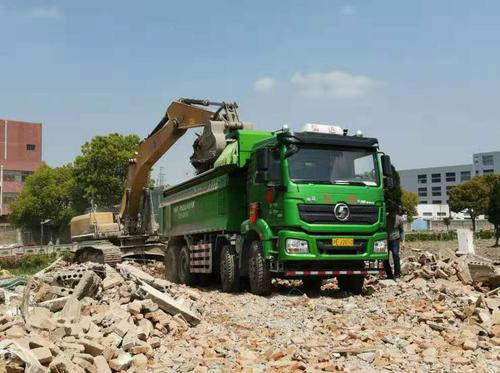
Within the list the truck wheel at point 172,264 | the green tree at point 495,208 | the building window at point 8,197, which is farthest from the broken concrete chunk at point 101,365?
the building window at point 8,197

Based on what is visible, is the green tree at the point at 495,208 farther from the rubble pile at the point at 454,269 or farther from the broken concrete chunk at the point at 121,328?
the broken concrete chunk at the point at 121,328

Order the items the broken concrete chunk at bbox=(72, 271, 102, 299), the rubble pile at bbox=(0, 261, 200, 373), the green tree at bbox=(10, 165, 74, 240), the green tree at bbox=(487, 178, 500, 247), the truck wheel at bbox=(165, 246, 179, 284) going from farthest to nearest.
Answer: the green tree at bbox=(10, 165, 74, 240) < the green tree at bbox=(487, 178, 500, 247) < the truck wheel at bbox=(165, 246, 179, 284) < the broken concrete chunk at bbox=(72, 271, 102, 299) < the rubble pile at bbox=(0, 261, 200, 373)

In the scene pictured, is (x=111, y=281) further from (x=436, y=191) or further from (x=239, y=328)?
(x=436, y=191)

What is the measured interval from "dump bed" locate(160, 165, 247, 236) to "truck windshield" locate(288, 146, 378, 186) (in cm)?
196

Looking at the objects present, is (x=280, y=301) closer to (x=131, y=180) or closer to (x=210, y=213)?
(x=210, y=213)

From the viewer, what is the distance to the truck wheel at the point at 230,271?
12.8 metres

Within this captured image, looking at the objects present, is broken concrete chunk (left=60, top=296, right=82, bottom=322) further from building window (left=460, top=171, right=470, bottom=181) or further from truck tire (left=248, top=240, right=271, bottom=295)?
building window (left=460, top=171, right=470, bottom=181)

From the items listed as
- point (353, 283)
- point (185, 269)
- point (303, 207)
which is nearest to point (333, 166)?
point (303, 207)

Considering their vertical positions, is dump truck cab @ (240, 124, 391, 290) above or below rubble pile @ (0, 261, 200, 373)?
above

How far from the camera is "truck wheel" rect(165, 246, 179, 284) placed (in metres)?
16.5

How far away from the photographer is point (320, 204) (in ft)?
36.5

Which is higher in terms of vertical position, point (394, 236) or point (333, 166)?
point (333, 166)

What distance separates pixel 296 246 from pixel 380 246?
6.29 feet

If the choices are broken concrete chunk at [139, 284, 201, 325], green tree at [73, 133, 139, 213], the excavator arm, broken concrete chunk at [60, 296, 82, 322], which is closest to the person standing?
the excavator arm
